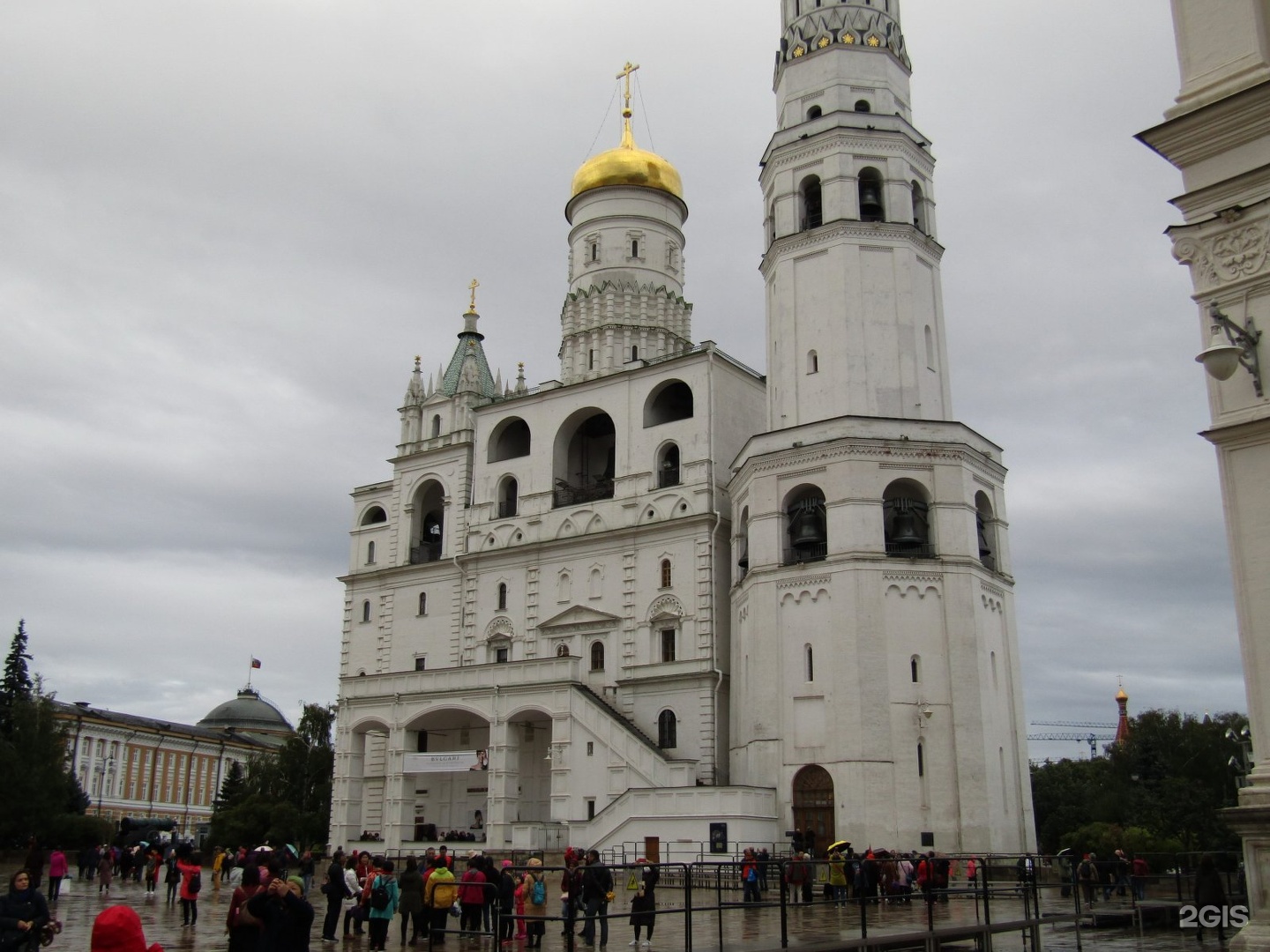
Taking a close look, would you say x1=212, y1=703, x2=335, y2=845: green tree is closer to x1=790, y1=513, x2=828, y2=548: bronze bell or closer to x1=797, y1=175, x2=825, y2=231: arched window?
x1=790, y1=513, x2=828, y2=548: bronze bell

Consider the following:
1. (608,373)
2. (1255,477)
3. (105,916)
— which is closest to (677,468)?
(608,373)

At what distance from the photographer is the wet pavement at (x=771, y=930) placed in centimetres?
1675

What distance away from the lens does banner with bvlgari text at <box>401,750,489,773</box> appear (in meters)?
40.8

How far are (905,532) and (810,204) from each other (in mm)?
12581

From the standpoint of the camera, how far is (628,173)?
52.2m

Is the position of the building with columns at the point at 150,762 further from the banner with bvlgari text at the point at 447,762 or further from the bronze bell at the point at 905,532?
the bronze bell at the point at 905,532

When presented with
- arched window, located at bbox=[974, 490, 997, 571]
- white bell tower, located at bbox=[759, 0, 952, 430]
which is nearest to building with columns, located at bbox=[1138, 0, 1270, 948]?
white bell tower, located at bbox=[759, 0, 952, 430]

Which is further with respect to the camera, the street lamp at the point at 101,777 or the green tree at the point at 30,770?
the street lamp at the point at 101,777

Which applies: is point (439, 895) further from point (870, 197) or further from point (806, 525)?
point (870, 197)

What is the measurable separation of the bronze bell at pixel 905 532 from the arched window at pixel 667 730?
996 centimetres

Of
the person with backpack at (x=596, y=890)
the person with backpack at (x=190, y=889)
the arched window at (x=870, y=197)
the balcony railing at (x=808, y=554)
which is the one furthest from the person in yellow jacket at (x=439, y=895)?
the arched window at (x=870, y=197)

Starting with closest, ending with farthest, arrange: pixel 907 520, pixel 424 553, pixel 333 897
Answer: pixel 333 897, pixel 907 520, pixel 424 553

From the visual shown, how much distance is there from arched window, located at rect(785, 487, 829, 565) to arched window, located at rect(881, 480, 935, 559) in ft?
6.26

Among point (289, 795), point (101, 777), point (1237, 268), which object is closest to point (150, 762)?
point (101, 777)
